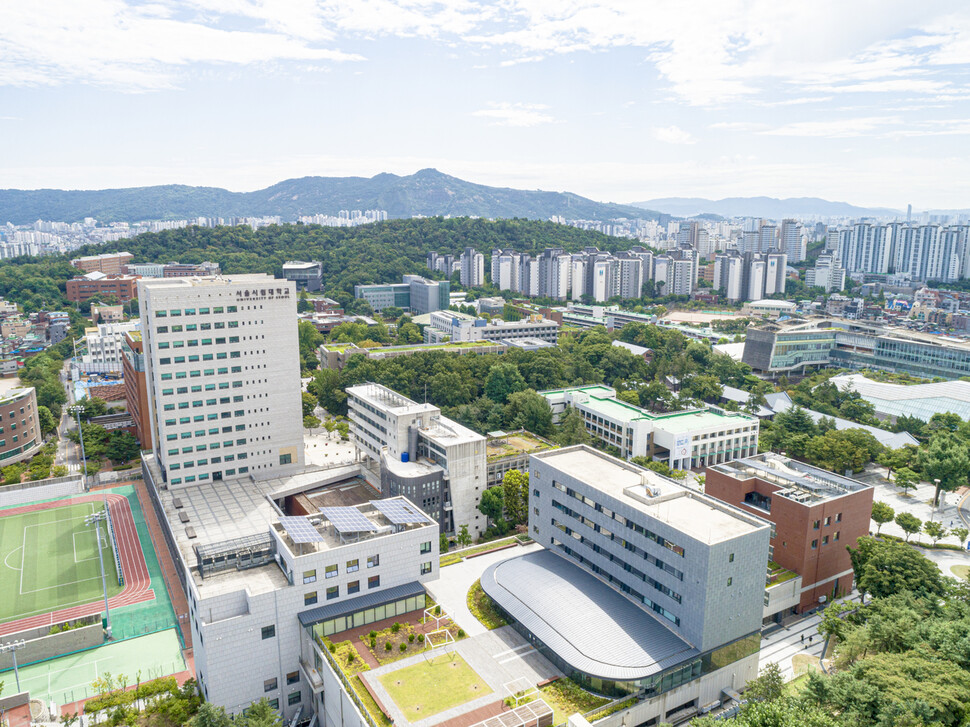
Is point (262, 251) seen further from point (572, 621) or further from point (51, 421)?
point (572, 621)

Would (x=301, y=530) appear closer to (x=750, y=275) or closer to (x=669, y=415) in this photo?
(x=669, y=415)

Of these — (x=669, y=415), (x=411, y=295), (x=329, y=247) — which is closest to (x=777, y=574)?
(x=669, y=415)

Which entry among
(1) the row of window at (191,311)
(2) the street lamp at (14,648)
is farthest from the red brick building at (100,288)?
(2) the street lamp at (14,648)

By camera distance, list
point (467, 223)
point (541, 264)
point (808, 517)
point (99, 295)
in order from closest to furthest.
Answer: point (808, 517) → point (99, 295) → point (541, 264) → point (467, 223)

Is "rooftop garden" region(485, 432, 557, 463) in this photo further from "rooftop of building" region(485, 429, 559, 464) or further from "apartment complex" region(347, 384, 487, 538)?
"apartment complex" region(347, 384, 487, 538)

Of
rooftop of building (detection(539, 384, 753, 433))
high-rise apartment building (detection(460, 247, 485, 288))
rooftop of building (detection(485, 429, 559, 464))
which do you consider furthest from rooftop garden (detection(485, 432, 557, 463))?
high-rise apartment building (detection(460, 247, 485, 288))

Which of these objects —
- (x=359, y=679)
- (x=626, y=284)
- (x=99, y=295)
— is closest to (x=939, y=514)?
(x=359, y=679)
